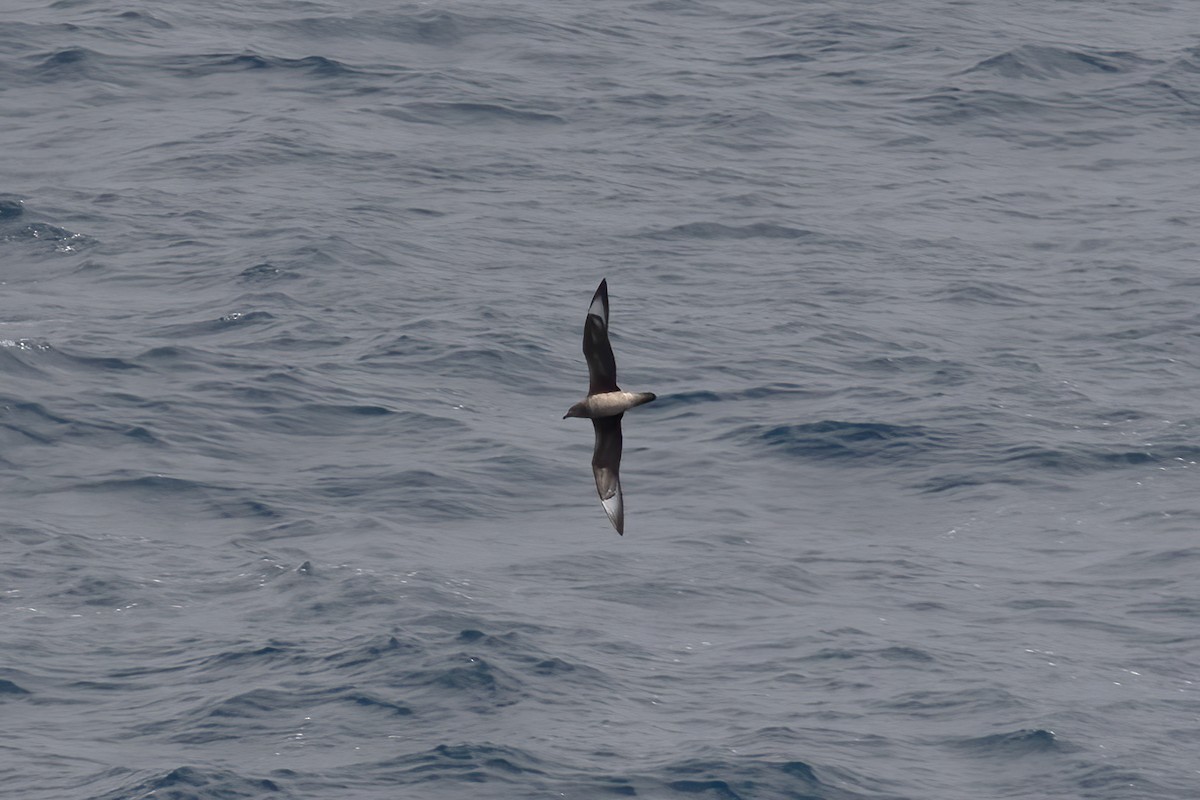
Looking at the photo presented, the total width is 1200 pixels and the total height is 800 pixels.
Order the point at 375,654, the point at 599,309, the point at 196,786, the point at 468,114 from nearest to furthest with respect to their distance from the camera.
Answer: the point at 599,309, the point at 196,786, the point at 375,654, the point at 468,114

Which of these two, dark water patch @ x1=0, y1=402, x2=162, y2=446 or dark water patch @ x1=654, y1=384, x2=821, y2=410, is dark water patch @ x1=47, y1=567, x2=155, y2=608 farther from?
dark water patch @ x1=654, y1=384, x2=821, y2=410

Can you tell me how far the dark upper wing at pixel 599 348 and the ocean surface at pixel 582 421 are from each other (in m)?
6.82

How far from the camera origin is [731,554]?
31.1 m

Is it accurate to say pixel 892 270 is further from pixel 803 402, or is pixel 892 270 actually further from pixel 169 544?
pixel 169 544

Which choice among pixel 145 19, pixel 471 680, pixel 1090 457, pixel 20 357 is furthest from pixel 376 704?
pixel 145 19

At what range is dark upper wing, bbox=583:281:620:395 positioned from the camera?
796 inches

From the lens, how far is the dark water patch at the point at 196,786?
25.3 metres

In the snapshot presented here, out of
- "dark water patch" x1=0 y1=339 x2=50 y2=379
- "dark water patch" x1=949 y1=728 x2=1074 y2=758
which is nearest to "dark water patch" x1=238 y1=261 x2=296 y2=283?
"dark water patch" x1=0 y1=339 x2=50 y2=379

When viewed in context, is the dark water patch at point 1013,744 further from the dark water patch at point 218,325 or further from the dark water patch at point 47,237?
the dark water patch at point 47,237

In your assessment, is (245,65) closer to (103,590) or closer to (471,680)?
(103,590)

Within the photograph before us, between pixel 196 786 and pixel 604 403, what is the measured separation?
315 inches

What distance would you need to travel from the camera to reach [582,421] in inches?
1369

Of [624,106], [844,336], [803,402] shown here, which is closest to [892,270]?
[844,336]

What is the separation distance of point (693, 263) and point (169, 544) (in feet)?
39.8
